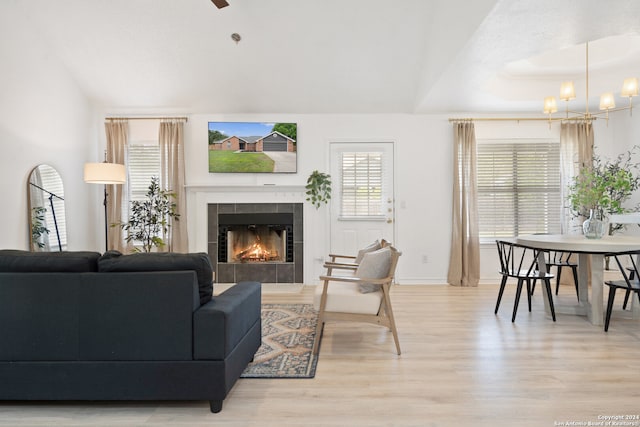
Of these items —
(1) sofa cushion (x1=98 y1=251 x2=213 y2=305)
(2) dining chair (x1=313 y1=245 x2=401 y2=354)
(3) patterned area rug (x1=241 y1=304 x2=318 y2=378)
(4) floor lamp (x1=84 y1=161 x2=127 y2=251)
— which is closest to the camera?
(1) sofa cushion (x1=98 y1=251 x2=213 y2=305)

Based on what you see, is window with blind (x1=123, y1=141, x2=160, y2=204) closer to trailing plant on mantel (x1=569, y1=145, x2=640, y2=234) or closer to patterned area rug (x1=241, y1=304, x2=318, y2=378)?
patterned area rug (x1=241, y1=304, x2=318, y2=378)

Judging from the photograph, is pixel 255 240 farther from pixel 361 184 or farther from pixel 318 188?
pixel 361 184

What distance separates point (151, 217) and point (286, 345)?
3.49 meters

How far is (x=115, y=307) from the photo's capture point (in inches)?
90.1

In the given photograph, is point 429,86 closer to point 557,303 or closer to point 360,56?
point 360,56

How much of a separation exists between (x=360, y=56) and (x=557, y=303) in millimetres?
3901

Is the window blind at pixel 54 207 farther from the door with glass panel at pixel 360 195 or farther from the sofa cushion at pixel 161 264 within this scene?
the door with glass panel at pixel 360 195

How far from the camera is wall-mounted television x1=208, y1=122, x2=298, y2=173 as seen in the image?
624cm

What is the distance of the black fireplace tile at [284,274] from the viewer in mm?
6207

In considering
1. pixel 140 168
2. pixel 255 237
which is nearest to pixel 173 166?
pixel 140 168

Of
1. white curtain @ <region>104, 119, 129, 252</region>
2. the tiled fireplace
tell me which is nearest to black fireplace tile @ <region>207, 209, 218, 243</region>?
the tiled fireplace

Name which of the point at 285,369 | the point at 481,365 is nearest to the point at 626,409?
the point at 481,365

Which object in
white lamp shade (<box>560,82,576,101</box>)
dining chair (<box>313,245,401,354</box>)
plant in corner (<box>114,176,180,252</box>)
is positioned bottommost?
dining chair (<box>313,245,401,354</box>)

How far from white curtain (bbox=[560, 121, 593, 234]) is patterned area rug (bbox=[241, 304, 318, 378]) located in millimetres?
4325
